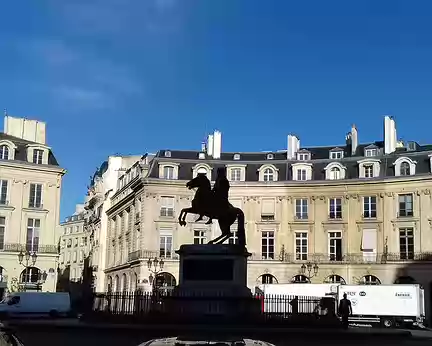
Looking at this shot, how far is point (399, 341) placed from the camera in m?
20.5

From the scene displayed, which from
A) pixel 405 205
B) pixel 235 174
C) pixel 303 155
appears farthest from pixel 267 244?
pixel 405 205

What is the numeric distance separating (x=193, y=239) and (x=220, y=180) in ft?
147

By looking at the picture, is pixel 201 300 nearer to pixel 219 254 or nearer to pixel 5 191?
pixel 219 254

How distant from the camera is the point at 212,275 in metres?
24.1

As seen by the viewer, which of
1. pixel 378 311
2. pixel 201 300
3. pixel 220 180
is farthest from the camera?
pixel 378 311

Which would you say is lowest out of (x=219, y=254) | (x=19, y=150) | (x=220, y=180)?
(x=219, y=254)

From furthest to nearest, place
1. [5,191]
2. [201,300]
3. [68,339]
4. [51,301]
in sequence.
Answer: [5,191] < [51,301] < [201,300] < [68,339]

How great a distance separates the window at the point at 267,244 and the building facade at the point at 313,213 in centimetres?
11

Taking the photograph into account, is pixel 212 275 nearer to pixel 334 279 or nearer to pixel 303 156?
pixel 334 279

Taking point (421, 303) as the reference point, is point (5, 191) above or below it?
above

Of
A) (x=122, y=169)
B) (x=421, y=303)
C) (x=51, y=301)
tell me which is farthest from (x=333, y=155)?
(x=51, y=301)

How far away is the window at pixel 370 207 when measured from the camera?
65875 millimetres

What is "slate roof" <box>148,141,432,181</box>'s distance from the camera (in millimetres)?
66875

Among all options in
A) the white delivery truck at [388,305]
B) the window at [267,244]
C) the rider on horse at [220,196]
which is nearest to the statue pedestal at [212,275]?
the rider on horse at [220,196]
